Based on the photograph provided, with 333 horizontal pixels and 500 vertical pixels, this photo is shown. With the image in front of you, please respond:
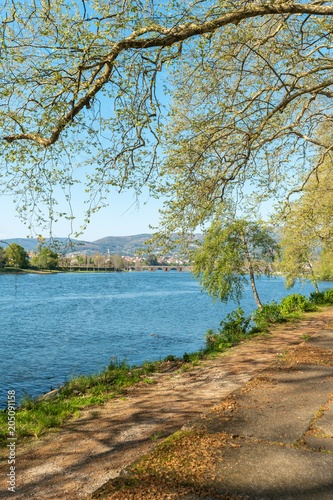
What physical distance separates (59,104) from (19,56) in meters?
→ 1.05

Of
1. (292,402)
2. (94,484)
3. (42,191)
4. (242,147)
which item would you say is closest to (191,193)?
(242,147)

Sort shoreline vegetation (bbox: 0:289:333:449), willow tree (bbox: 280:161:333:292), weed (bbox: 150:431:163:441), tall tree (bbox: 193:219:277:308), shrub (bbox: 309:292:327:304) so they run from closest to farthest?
weed (bbox: 150:431:163:441), shoreline vegetation (bbox: 0:289:333:449), willow tree (bbox: 280:161:333:292), shrub (bbox: 309:292:327:304), tall tree (bbox: 193:219:277:308)

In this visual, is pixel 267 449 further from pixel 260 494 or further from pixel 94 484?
pixel 94 484

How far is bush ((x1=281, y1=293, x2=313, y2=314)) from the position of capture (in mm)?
17391

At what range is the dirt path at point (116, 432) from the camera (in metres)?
3.73

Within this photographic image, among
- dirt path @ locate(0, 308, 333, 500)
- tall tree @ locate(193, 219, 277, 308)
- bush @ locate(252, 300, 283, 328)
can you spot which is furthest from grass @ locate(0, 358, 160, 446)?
tall tree @ locate(193, 219, 277, 308)

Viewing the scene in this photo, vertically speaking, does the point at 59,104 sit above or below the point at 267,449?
above

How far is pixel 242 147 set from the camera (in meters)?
9.27

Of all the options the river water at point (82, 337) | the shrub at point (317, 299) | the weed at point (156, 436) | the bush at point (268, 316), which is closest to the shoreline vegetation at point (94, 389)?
the bush at point (268, 316)

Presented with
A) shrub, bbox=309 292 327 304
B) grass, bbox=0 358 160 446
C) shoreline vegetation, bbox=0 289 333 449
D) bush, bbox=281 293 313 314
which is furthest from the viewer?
shrub, bbox=309 292 327 304

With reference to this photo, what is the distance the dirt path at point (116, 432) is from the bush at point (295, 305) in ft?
30.5

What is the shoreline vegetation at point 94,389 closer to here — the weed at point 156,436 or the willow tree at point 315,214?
the weed at point 156,436

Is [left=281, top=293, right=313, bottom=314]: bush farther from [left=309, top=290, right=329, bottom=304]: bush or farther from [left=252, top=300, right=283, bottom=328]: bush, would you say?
[left=252, top=300, right=283, bottom=328]: bush

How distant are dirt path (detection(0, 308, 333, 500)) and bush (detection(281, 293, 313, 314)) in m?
9.30
